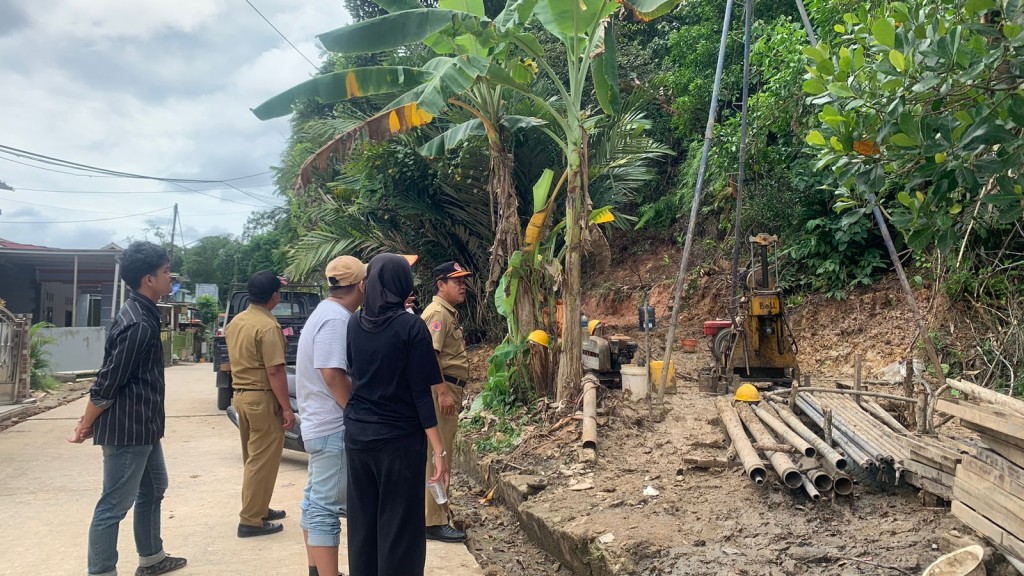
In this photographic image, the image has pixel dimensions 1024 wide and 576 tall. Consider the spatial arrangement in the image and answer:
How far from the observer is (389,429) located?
298 centimetres

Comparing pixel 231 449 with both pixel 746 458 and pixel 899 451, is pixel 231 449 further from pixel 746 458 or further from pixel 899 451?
pixel 899 451

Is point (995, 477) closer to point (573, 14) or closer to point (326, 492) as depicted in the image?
point (326, 492)

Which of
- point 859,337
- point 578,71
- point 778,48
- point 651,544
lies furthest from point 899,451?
point 778,48

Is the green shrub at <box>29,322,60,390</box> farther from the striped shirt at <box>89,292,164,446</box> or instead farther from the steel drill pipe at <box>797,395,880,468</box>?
the steel drill pipe at <box>797,395,880,468</box>

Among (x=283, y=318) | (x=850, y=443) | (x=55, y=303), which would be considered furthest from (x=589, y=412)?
(x=55, y=303)

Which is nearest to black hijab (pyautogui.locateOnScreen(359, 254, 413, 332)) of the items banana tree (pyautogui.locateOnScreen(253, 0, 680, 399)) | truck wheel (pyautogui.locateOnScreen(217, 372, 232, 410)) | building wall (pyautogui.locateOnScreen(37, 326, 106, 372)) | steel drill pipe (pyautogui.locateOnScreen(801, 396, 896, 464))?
banana tree (pyautogui.locateOnScreen(253, 0, 680, 399))

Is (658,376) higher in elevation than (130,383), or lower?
lower

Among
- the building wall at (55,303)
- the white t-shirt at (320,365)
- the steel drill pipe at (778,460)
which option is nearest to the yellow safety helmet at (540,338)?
the steel drill pipe at (778,460)

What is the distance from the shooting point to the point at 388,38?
21.6 feet

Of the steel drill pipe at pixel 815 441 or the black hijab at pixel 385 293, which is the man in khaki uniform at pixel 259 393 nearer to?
the black hijab at pixel 385 293

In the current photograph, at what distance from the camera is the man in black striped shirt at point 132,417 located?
3.52 meters

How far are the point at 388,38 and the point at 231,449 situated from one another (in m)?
4.91

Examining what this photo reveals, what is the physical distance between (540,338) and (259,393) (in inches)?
135

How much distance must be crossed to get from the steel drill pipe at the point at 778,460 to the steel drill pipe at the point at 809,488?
20mm
